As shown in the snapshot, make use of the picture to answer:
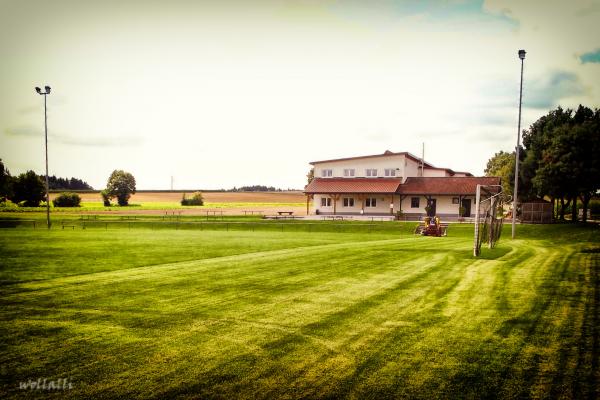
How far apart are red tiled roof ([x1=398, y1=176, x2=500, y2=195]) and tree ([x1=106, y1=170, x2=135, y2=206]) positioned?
8043 centimetres

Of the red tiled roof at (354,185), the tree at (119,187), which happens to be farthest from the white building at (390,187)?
the tree at (119,187)

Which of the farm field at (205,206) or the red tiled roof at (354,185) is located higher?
the red tiled roof at (354,185)

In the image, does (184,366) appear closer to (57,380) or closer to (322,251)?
(57,380)

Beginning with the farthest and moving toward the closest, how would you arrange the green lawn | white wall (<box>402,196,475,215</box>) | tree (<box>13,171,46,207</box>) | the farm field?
tree (<box>13,171,46,207</box>) → the farm field → white wall (<box>402,196,475,215</box>) → the green lawn

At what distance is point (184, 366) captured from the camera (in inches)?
214

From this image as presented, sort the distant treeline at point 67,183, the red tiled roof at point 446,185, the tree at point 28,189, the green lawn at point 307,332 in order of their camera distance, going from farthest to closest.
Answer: the distant treeline at point 67,183 < the tree at point 28,189 < the red tiled roof at point 446,185 < the green lawn at point 307,332

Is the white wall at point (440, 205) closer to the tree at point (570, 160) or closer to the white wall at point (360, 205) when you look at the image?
the white wall at point (360, 205)

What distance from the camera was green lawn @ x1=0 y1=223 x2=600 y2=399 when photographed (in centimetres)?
495

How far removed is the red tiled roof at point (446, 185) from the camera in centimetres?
5003

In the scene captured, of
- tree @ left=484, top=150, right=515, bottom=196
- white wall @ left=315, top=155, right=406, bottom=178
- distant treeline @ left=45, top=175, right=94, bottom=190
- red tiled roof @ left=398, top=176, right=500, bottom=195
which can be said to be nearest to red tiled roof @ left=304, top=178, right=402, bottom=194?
white wall @ left=315, top=155, right=406, bottom=178

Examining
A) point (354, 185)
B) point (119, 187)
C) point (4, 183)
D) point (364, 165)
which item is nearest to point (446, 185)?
point (364, 165)

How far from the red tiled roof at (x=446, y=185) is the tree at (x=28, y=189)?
3349 inches

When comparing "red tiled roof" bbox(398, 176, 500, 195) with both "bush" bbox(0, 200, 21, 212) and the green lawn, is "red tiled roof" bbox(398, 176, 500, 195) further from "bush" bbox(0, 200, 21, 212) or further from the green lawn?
"bush" bbox(0, 200, 21, 212)

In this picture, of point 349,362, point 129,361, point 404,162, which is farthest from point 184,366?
point 404,162
